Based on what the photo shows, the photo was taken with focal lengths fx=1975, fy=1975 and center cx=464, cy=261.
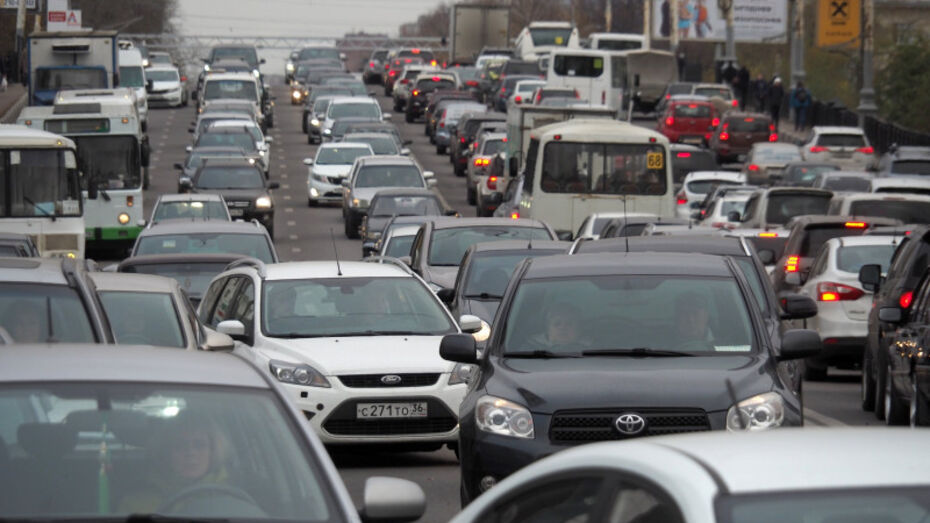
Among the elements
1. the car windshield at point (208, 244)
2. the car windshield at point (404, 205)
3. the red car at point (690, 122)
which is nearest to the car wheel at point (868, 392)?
the car windshield at point (208, 244)

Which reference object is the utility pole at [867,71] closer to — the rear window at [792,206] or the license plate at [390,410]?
the rear window at [792,206]

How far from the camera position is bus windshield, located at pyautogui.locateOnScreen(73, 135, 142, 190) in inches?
1517

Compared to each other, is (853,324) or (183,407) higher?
(183,407)

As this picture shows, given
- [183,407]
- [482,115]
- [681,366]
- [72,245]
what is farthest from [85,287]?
[482,115]

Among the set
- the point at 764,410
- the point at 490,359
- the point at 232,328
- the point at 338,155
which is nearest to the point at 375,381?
the point at 232,328

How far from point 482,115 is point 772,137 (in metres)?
8.96

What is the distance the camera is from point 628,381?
30.7ft

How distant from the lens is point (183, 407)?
20.1ft

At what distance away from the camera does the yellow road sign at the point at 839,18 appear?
228 ft

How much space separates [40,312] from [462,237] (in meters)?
12.6

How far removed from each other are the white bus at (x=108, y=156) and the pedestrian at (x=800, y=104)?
33.5m

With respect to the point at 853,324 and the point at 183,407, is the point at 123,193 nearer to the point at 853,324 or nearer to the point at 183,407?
the point at 853,324

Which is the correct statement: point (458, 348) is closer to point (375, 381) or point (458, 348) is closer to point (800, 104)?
point (375, 381)

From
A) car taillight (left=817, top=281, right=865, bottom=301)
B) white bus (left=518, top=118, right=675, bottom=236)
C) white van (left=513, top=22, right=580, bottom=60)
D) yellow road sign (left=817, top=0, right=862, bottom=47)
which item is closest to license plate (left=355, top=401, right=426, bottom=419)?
car taillight (left=817, top=281, right=865, bottom=301)
